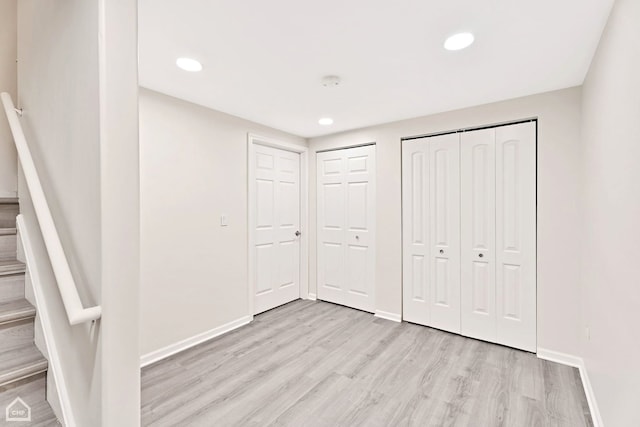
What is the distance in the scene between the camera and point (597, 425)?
5.73 ft

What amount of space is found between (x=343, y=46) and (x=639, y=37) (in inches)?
52.4

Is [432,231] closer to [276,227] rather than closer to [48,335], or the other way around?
[276,227]

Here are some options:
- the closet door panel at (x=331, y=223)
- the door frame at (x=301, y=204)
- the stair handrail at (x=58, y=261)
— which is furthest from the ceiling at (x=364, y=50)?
the closet door panel at (x=331, y=223)

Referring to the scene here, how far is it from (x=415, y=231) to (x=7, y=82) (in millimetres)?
3579

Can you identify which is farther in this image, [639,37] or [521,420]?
[521,420]

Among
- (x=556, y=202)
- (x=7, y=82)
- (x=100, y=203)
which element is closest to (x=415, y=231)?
(x=556, y=202)

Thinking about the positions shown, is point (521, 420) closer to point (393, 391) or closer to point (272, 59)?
point (393, 391)

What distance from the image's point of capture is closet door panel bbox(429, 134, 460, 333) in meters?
3.06

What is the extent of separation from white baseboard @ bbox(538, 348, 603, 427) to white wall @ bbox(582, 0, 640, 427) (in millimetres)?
91

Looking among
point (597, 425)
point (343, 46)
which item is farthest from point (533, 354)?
point (343, 46)

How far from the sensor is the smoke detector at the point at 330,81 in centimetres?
227

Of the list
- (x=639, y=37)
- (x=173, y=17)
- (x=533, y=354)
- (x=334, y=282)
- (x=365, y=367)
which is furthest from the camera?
(x=334, y=282)

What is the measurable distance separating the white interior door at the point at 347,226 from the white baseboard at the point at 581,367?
1.71m

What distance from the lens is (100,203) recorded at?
100 centimetres
